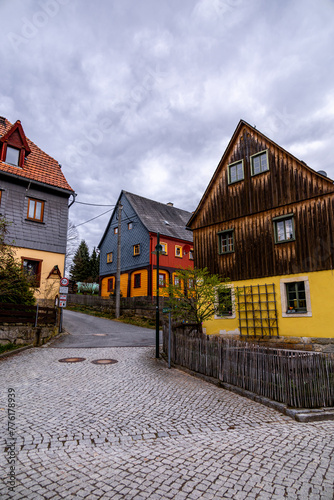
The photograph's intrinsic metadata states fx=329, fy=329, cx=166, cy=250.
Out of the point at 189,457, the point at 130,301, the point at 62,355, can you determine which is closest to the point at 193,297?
the point at 62,355

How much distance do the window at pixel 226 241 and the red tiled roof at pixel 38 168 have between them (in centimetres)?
1020

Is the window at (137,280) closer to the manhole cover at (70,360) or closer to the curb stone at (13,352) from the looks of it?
the curb stone at (13,352)

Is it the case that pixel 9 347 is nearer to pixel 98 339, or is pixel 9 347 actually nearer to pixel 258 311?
pixel 98 339

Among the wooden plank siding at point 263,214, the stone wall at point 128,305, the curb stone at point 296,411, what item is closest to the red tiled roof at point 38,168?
the wooden plank siding at point 263,214

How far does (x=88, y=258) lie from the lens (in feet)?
201

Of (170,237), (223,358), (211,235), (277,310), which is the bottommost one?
(223,358)

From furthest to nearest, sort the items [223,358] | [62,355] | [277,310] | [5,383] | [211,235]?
[211,235]
[277,310]
[62,355]
[223,358]
[5,383]

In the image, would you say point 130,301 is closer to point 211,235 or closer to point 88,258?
point 211,235

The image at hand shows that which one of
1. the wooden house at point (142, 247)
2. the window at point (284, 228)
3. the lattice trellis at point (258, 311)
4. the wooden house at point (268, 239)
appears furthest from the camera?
the wooden house at point (142, 247)

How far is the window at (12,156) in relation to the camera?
1909cm

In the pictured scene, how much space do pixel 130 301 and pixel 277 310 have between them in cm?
1585

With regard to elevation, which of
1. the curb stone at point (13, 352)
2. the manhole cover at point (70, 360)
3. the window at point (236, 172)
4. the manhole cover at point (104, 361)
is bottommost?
the manhole cover at point (104, 361)

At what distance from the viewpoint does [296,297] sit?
14.1 metres

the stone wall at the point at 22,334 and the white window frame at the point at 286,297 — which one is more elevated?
the white window frame at the point at 286,297
